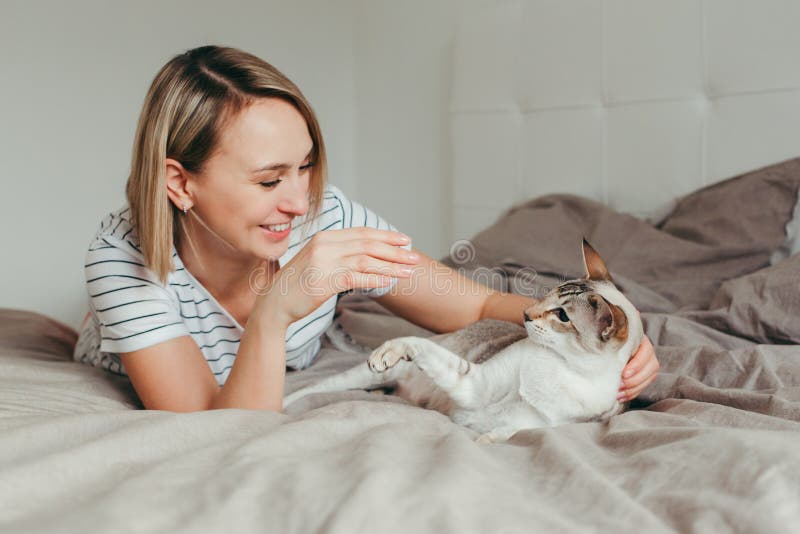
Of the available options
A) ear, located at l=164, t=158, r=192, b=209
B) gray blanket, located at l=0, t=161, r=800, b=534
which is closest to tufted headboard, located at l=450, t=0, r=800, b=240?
gray blanket, located at l=0, t=161, r=800, b=534

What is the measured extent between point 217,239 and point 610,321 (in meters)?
0.71

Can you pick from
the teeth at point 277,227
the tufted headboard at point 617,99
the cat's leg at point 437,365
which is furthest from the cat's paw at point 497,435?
the tufted headboard at point 617,99

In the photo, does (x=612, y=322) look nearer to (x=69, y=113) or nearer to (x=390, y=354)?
(x=390, y=354)

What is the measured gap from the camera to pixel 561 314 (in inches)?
46.9

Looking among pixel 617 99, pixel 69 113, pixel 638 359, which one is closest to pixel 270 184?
pixel 638 359

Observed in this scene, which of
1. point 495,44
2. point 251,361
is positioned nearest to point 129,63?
point 495,44

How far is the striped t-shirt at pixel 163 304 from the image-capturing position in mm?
1290

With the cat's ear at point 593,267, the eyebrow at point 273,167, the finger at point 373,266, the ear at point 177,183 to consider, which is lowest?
the cat's ear at point 593,267

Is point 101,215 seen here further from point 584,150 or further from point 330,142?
point 584,150

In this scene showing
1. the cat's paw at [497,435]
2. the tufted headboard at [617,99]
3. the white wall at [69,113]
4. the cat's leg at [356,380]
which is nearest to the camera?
the cat's paw at [497,435]

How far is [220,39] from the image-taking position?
288 centimetres

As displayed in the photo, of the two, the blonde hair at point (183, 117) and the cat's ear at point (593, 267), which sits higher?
the blonde hair at point (183, 117)

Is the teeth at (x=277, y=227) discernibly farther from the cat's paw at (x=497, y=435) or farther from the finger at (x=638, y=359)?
the finger at (x=638, y=359)

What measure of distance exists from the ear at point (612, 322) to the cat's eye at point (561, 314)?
0.21 feet
